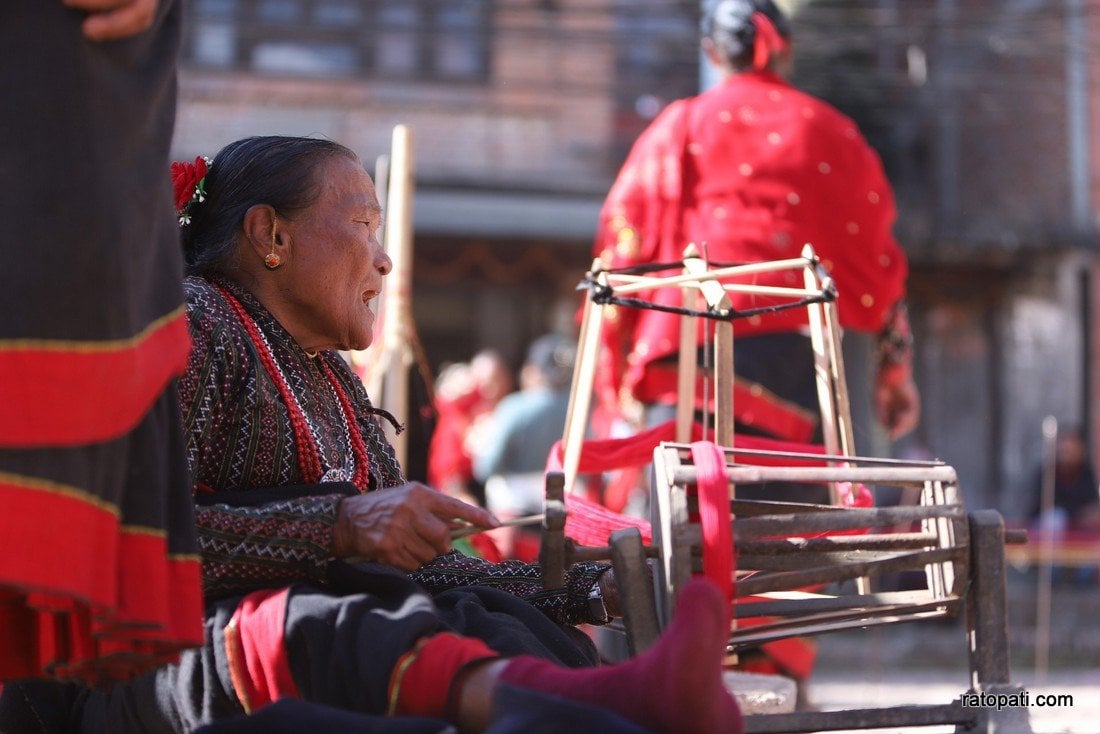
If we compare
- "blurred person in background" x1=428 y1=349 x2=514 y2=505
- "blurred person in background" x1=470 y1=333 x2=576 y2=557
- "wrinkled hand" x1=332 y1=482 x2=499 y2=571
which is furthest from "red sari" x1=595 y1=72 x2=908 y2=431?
"blurred person in background" x1=428 y1=349 x2=514 y2=505

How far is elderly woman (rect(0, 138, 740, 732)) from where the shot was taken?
181cm

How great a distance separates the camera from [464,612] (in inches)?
84.0

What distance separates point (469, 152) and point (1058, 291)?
510 centimetres

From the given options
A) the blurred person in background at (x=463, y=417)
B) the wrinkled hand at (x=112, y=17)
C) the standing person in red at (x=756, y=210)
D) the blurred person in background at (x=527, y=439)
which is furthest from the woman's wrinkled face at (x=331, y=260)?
the blurred person in background at (x=463, y=417)

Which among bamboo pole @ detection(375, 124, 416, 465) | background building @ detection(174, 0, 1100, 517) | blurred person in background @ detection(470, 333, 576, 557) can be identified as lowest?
blurred person in background @ detection(470, 333, 576, 557)

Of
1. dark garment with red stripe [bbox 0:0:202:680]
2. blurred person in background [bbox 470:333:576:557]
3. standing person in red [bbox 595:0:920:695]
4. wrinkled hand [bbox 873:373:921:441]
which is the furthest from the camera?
blurred person in background [bbox 470:333:576:557]

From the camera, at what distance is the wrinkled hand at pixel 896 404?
4195mm

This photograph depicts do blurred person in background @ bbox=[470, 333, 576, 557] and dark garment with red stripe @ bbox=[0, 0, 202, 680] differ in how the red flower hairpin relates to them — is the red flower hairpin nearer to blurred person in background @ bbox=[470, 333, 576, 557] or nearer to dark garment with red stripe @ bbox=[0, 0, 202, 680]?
dark garment with red stripe @ bbox=[0, 0, 202, 680]

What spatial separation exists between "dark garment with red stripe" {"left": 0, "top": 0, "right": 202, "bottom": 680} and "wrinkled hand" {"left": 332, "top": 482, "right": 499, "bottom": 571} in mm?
317

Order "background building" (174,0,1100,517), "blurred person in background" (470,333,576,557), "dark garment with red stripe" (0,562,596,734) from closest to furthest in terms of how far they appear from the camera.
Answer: "dark garment with red stripe" (0,562,596,734), "blurred person in background" (470,333,576,557), "background building" (174,0,1100,517)

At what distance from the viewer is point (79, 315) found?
1.69 m

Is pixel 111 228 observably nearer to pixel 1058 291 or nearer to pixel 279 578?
pixel 279 578

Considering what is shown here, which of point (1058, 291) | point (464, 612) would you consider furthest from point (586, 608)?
point (1058, 291)

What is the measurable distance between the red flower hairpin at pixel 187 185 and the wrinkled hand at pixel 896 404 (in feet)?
7.37
